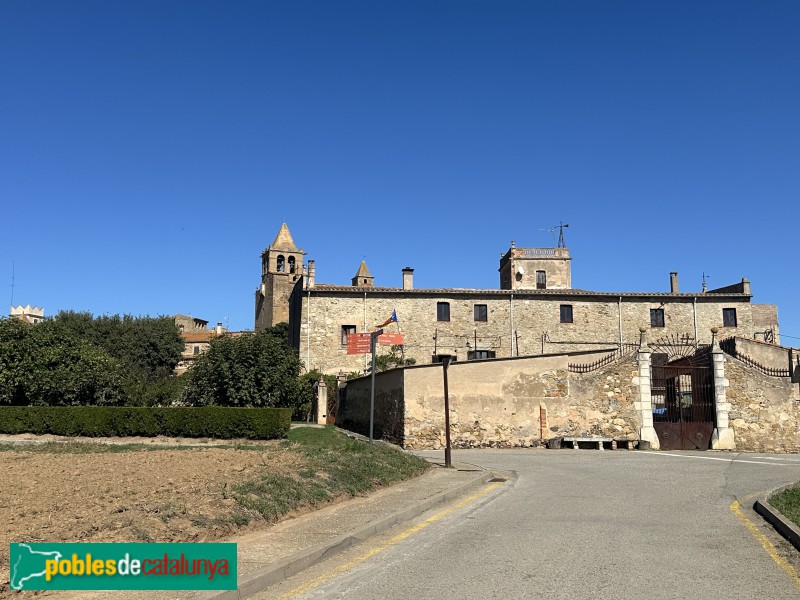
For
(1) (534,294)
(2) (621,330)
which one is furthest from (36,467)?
(2) (621,330)

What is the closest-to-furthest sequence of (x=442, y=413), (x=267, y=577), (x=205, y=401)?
1. (x=267, y=577)
2. (x=442, y=413)
3. (x=205, y=401)

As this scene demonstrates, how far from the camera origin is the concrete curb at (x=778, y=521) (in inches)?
322

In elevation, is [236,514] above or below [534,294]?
below

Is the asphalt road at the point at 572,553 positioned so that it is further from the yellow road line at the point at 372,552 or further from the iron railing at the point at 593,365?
the iron railing at the point at 593,365

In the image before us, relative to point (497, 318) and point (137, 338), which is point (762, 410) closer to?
point (497, 318)

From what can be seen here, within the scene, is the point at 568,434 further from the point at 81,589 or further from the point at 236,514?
the point at 81,589

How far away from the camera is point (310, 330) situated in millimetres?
44312

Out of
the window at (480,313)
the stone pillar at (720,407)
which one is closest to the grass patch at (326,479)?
the stone pillar at (720,407)

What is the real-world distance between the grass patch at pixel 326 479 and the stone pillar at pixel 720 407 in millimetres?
15802

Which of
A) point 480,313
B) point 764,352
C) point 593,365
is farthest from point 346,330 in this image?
point 764,352

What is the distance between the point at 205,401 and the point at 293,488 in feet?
79.1

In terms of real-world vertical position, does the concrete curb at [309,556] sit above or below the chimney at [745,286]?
below

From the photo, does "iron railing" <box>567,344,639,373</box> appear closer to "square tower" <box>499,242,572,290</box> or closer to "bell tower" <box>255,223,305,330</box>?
"square tower" <box>499,242,572,290</box>

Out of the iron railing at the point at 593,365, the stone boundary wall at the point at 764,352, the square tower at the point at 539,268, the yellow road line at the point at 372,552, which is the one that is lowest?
the yellow road line at the point at 372,552
